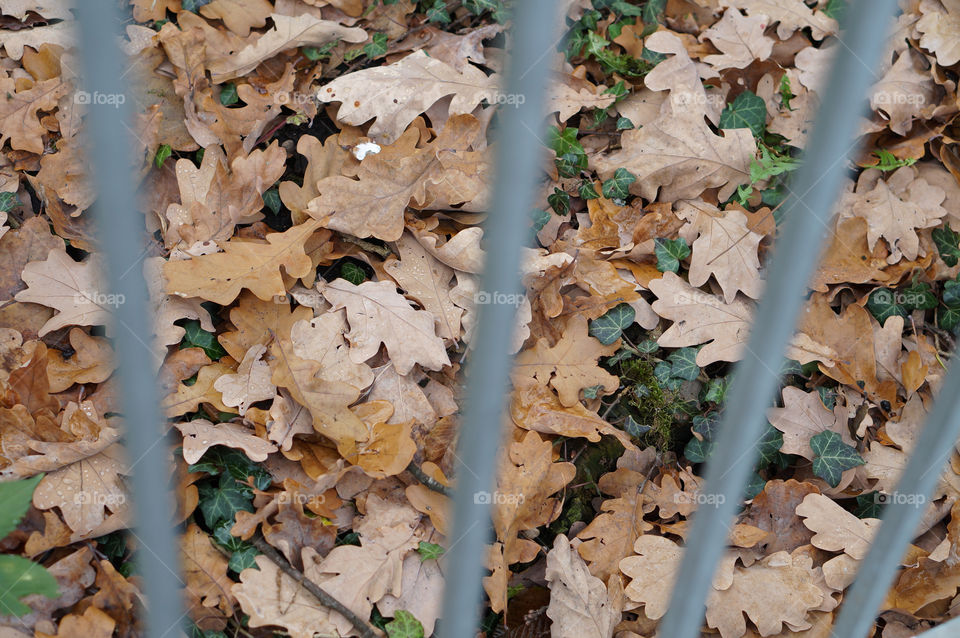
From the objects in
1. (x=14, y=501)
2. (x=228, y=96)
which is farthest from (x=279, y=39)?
(x=14, y=501)

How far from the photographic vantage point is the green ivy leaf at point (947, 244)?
85.1 inches

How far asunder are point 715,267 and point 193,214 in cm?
127

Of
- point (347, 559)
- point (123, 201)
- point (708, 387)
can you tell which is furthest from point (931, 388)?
point (123, 201)

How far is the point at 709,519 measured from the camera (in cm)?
72

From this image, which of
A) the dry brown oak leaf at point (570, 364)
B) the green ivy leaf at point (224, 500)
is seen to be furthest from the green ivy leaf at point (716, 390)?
the green ivy leaf at point (224, 500)

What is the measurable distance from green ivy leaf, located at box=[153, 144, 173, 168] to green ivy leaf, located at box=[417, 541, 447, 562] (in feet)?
3.76

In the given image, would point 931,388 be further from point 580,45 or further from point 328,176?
point 328,176

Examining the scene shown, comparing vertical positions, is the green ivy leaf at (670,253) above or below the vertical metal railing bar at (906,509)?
below

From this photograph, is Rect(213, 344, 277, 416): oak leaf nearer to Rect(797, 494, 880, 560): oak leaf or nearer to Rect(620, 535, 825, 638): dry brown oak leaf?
Rect(620, 535, 825, 638): dry brown oak leaf

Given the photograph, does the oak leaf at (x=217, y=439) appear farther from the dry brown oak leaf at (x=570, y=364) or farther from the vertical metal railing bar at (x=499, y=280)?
the vertical metal railing bar at (x=499, y=280)

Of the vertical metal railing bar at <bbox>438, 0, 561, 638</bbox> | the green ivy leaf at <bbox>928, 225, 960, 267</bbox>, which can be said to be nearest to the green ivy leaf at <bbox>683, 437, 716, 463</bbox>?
the green ivy leaf at <bbox>928, 225, 960, 267</bbox>

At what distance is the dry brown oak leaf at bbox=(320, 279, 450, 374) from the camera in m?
1.78

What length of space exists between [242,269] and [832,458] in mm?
1371

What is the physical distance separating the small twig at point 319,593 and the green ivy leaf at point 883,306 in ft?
4.79
